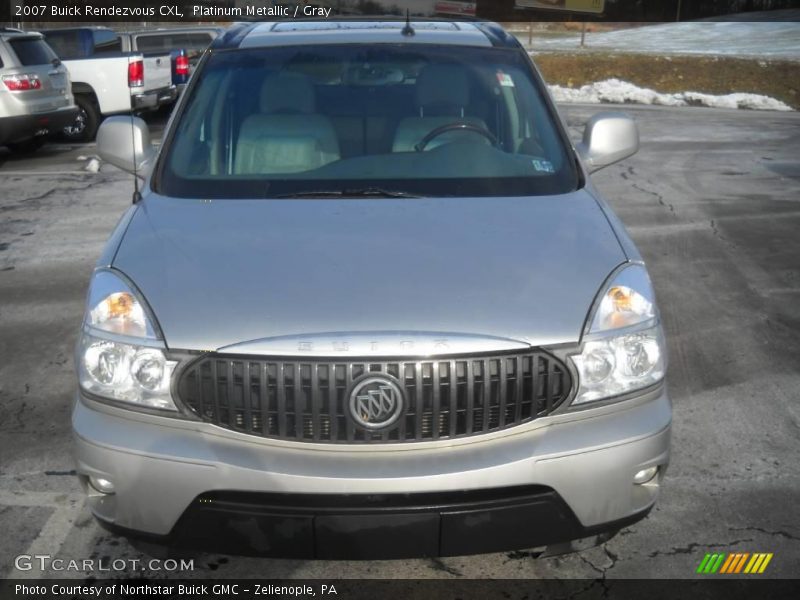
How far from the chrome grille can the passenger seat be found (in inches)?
55.7

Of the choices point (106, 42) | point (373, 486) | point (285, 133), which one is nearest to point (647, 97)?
point (106, 42)

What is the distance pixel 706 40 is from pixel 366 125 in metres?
37.1

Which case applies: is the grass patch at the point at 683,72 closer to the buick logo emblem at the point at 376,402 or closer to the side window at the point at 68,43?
the side window at the point at 68,43

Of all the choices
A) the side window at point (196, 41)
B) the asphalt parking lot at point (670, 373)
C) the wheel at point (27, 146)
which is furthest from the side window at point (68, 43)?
the asphalt parking lot at point (670, 373)

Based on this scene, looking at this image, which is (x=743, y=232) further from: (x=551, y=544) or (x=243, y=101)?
(x=551, y=544)

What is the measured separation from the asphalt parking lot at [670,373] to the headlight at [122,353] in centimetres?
83

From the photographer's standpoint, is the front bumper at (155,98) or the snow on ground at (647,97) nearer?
A: the front bumper at (155,98)

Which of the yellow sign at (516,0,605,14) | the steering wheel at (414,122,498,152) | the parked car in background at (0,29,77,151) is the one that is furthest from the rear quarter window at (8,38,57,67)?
the yellow sign at (516,0,605,14)

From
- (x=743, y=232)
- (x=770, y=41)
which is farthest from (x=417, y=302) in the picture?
(x=770, y=41)

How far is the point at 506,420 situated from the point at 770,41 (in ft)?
121

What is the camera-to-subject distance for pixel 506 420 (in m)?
2.90

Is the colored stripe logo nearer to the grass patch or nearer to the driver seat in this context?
the driver seat

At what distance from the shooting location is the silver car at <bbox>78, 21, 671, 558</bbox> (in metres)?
2.80

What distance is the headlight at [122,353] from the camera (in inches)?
116
